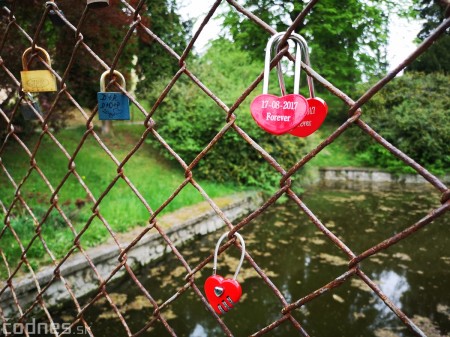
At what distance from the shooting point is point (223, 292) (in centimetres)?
68

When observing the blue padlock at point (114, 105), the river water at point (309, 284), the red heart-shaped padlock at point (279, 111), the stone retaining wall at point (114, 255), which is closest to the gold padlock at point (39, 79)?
the blue padlock at point (114, 105)

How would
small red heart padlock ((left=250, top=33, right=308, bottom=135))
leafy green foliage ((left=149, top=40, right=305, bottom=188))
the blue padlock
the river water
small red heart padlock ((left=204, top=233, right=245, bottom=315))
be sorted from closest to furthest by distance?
small red heart padlock ((left=250, top=33, right=308, bottom=135))
small red heart padlock ((left=204, top=233, right=245, bottom=315))
the blue padlock
the river water
leafy green foliage ((left=149, top=40, right=305, bottom=188))

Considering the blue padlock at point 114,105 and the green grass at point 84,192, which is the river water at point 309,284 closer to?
the green grass at point 84,192

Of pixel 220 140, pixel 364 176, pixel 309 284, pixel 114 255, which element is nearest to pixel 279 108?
pixel 114 255

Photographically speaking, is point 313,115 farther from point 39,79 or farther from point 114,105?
point 39,79

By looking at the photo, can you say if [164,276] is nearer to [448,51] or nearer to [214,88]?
[214,88]

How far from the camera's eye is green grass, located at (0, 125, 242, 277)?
362 centimetres

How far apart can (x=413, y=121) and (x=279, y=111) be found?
11671mm

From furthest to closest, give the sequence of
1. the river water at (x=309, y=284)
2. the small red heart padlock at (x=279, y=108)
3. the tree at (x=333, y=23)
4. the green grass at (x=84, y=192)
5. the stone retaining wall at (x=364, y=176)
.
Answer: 1. the stone retaining wall at (x=364, y=176)
2. the green grass at (x=84, y=192)
3. the river water at (x=309, y=284)
4. the tree at (x=333, y=23)
5. the small red heart padlock at (x=279, y=108)

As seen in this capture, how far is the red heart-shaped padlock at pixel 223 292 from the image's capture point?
0.67 m

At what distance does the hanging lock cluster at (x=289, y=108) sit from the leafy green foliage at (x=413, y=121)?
11.2m

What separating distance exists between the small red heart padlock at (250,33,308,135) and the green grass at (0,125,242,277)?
1795mm

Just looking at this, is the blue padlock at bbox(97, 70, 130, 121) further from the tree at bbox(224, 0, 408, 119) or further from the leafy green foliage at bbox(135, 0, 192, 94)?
the leafy green foliage at bbox(135, 0, 192, 94)

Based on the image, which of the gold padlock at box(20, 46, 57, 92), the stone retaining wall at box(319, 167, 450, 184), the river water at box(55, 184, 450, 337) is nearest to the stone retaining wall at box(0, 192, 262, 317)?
the river water at box(55, 184, 450, 337)
